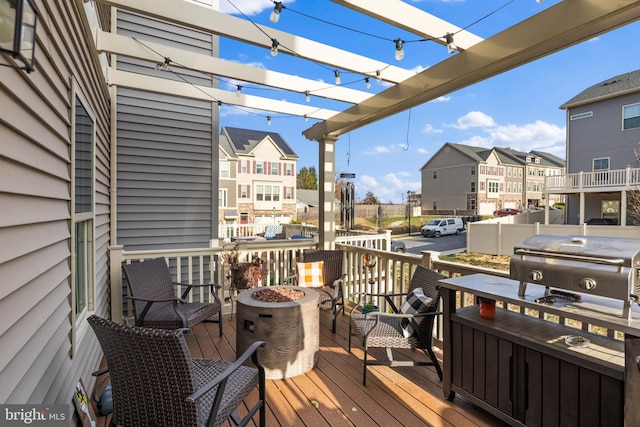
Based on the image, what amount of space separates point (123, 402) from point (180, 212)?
3.65 metres

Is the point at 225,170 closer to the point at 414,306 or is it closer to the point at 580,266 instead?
the point at 414,306

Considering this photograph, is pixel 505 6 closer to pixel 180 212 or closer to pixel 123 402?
pixel 123 402

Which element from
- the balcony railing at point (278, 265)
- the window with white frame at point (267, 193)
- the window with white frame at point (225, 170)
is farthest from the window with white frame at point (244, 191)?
the balcony railing at point (278, 265)

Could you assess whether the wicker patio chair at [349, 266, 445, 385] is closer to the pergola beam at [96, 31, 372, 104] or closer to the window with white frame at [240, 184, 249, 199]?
the pergola beam at [96, 31, 372, 104]

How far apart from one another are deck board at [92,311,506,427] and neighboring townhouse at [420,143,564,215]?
88.0ft

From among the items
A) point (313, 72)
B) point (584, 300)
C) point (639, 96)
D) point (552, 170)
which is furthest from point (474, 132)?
point (584, 300)

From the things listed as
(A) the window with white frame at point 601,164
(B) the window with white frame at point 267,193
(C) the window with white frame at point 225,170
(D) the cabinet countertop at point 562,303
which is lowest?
(D) the cabinet countertop at point 562,303

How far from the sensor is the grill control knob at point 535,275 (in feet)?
6.39

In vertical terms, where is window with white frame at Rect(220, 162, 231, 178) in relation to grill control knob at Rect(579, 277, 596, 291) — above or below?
above

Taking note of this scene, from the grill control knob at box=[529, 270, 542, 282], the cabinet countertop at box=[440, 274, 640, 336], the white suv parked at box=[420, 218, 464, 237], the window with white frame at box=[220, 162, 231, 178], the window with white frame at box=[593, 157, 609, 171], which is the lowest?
the white suv parked at box=[420, 218, 464, 237]

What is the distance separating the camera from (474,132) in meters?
36.5

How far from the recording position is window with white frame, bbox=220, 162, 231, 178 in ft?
70.2

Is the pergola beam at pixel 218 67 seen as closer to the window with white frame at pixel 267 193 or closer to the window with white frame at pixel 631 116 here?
the window with white frame at pixel 631 116

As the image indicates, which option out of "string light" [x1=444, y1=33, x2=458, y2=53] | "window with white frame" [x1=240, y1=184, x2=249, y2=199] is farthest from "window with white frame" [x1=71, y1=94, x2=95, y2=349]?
"window with white frame" [x1=240, y1=184, x2=249, y2=199]
